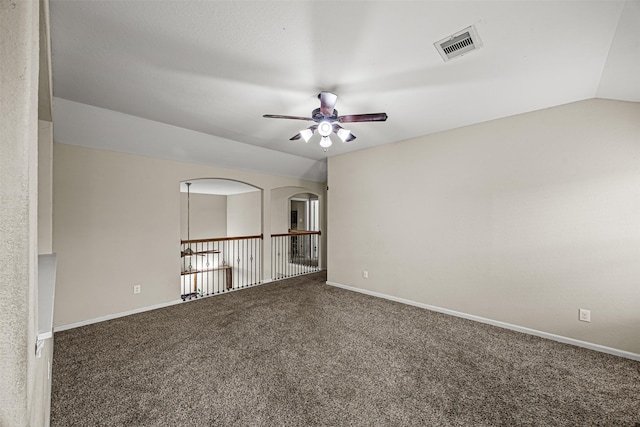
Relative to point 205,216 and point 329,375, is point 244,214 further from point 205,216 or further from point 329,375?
point 329,375

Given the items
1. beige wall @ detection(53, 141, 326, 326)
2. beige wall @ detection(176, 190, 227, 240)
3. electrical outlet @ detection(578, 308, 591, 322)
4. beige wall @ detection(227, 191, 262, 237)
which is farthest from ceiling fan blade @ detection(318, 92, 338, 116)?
beige wall @ detection(176, 190, 227, 240)

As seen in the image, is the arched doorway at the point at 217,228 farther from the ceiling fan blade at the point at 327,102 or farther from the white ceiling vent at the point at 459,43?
the white ceiling vent at the point at 459,43

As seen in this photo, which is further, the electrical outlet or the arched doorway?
the arched doorway

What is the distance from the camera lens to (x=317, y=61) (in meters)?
2.08

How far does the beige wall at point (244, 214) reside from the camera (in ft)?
27.7

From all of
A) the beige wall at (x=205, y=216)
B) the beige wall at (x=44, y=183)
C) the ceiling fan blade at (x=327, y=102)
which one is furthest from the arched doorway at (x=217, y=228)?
the ceiling fan blade at (x=327, y=102)

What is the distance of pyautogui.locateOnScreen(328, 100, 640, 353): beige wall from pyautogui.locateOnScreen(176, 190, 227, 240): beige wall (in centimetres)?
692

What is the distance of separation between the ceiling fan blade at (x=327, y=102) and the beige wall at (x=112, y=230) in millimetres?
2981

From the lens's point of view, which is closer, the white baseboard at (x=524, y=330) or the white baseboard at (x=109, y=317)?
the white baseboard at (x=524, y=330)

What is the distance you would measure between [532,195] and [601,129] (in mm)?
869

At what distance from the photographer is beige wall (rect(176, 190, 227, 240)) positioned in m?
8.91

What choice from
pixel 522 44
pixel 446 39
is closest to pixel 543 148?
pixel 522 44

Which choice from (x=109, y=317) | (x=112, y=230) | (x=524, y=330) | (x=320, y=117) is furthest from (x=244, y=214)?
(x=524, y=330)

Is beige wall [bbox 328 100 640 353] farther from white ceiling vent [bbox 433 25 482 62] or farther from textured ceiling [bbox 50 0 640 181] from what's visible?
white ceiling vent [bbox 433 25 482 62]
